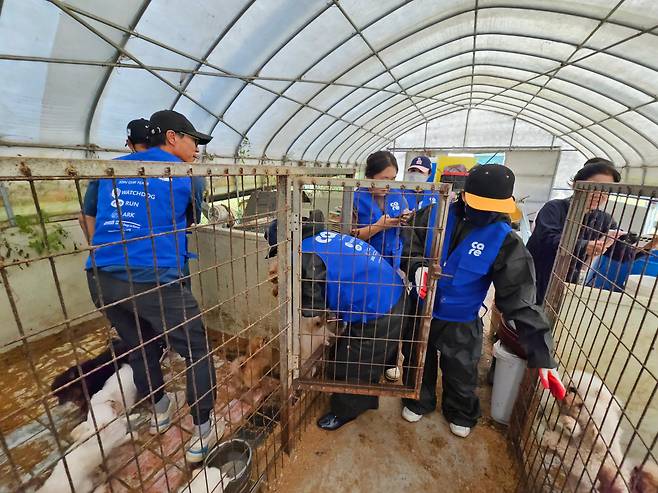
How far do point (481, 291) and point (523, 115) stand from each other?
13.3 meters

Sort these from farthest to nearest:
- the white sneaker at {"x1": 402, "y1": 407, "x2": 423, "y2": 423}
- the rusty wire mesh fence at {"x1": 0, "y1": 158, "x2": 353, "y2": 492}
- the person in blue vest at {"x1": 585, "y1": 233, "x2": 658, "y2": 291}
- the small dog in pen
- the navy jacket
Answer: the navy jacket, the white sneaker at {"x1": 402, "y1": 407, "x2": 423, "y2": 423}, the small dog in pen, the person in blue vest at {"x1": 585, "y1": 233, "x2": 658, "y2": 291}, the rusty wire mesh fence at {"x1": 0, "y1": 158, "x2": 353, "y2": 492}

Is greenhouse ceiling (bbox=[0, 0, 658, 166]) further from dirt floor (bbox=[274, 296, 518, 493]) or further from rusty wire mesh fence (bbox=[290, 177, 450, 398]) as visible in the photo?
dirt floor (bbox=[274, 296, 518, 493])

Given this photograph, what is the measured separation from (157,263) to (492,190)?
73.3 inches

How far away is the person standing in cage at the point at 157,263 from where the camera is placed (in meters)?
1.51

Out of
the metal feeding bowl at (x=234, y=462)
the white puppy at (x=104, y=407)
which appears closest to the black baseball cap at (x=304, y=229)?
the metal feeding bowl at (x=234, y=462)

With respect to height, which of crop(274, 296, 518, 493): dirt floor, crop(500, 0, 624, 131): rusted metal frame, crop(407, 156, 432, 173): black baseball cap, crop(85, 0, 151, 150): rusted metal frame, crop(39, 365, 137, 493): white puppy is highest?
crop(500, 0, 624, 131): rusted metal frame

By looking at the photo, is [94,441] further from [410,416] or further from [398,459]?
[410,416]

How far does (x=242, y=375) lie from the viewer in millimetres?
2652

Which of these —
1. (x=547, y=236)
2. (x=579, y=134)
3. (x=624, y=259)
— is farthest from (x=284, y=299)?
(x=579, y=134)

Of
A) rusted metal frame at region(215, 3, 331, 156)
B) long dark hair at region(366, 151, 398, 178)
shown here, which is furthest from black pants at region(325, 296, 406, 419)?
rusted metal frame at region(215, 3, 331, 156)

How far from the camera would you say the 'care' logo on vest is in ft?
6.42

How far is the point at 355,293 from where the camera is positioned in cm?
201

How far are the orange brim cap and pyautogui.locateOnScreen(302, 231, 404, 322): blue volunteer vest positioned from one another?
0.62 metres

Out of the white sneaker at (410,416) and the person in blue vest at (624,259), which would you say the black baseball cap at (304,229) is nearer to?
the person in blue vest at (624,259)
